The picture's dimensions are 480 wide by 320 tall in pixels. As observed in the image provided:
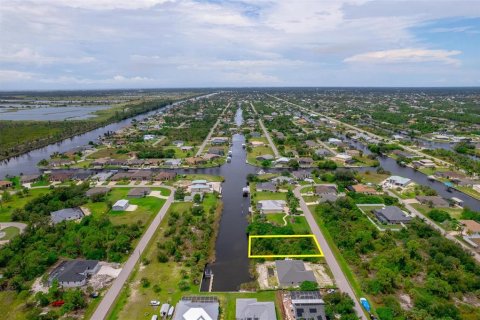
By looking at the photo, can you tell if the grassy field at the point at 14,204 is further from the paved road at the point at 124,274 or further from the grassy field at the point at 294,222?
the grassy field at the point at 294,222

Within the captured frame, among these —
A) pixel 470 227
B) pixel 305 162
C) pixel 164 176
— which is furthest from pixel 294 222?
pixel 305 162

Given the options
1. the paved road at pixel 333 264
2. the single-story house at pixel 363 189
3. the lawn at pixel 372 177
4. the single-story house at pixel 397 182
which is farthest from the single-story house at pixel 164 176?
the single-story house at pixel 397 182

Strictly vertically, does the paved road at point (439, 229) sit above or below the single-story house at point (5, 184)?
below

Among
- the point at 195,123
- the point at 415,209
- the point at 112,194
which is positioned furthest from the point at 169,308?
the point at 195,123

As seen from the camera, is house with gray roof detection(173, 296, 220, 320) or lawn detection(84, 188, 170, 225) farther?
lawn detection(84, 188, 170, 225)

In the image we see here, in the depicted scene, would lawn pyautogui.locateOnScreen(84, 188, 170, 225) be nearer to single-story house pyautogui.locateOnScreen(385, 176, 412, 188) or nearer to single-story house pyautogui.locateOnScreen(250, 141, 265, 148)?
single-story house pyautogui.locateOnScreen(385, 176, 412, 188)

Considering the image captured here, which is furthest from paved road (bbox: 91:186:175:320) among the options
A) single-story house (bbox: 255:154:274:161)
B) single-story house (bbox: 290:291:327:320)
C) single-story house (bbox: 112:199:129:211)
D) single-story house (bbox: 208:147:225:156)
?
single-story house (bbox: 208:147:225:156)
